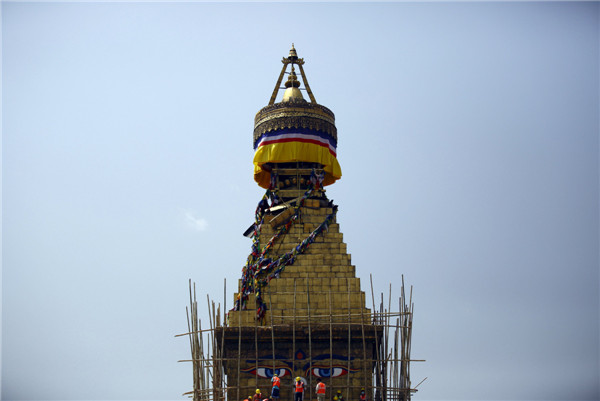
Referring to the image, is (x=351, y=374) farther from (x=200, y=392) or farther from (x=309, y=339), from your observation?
(x=200, y=392)

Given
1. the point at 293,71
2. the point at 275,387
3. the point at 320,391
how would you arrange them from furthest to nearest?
the point at 293,71 → the point at 275,387 → the point at 320,391

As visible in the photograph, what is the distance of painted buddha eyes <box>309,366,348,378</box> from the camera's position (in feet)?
98.3

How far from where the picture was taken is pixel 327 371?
30.0m

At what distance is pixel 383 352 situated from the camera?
102 feet

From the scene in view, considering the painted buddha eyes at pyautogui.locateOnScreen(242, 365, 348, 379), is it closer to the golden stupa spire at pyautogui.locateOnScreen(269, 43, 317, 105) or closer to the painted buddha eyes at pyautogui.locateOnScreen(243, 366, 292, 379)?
the painted buddha eyes at pyautogui.locateOnScreen(243, 366, 292, 379)

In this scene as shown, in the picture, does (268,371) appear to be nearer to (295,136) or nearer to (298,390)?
(298,390)

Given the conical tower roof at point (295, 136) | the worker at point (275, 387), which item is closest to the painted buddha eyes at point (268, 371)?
the worker at point (275, 387)

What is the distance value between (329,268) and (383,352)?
155 inches

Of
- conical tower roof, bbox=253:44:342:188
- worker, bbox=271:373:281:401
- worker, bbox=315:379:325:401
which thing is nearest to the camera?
worker, bbox=315:379:325:401

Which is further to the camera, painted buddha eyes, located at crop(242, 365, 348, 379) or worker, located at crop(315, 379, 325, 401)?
painted buddha eyes, located at crop(242, 365, 348, 379)

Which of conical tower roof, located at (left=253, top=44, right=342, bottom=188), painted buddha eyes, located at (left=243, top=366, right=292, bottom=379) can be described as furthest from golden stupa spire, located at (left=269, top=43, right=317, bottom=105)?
painted buddha eyes, located at (left=243, top=366, right=292, bottom=379)

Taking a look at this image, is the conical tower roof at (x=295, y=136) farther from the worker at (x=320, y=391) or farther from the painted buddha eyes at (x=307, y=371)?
the worker at (x=320, y=391)

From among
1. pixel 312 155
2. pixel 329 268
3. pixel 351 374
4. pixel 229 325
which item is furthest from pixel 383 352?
pixel 312 155

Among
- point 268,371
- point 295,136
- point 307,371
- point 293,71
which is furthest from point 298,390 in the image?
point 293,71
